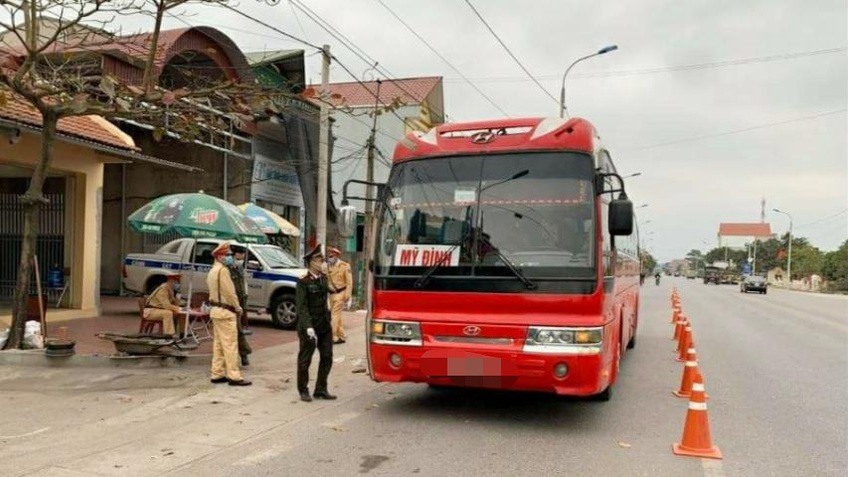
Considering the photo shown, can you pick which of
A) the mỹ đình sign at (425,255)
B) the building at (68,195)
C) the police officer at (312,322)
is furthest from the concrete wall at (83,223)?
the mỹ đình sign at (425,255)

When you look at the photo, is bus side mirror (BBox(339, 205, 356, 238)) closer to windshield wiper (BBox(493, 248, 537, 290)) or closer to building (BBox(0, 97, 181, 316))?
windshield wiper (BBox(493, 248, 537, 290))

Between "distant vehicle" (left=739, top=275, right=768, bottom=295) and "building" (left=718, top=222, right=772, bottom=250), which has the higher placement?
"building" (left=718, top=222, right=772, bottom=250)

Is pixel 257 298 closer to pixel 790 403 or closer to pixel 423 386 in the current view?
pixel 423 386

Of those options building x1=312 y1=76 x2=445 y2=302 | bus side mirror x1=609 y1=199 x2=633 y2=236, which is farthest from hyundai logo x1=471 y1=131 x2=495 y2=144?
building x1=312 y1=76 x2=445 y2=302

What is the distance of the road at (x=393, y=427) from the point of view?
5.22 meters

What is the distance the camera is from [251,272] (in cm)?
1405

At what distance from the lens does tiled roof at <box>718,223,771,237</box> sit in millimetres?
165288

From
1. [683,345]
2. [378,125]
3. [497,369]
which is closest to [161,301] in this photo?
[497,369]

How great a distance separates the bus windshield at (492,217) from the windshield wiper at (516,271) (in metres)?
0.01

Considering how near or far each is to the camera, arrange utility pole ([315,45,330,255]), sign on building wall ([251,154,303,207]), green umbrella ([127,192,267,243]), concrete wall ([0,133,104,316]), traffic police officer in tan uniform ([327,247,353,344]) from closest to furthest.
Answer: green umbrella ([127,192,267,243]), traffic police officer in tan uniform ([327,247,353,344]), concrete wall ([0,133,104,316]), utility pole ([315,45,330,255]), sign on building wall ([251,154,303,207])

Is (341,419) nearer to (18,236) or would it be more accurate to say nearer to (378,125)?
(18,236)

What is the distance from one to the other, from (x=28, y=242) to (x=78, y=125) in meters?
4.74

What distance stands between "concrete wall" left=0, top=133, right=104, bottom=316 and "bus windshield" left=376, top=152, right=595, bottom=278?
30.5ft

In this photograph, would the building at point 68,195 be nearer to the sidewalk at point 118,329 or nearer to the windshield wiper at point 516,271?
the sidewalk at point 118,329
